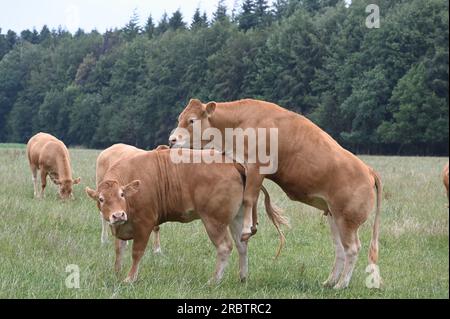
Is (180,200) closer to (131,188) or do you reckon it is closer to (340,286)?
(131,188)

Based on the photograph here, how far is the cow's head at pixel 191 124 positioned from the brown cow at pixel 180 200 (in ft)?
0.83

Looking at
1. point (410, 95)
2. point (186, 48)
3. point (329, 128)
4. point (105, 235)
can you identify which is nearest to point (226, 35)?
point (186, 48)

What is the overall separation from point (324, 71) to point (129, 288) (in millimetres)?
58293

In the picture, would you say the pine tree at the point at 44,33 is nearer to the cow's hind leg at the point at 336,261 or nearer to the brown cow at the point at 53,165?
the brown cow at the point at 53,165

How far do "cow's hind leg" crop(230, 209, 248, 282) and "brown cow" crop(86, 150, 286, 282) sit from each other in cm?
1

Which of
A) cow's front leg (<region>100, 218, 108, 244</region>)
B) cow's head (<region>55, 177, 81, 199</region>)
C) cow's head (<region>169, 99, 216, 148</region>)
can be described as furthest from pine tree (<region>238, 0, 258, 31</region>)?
cow's head (<region>169, 99, 216, 148</region>)

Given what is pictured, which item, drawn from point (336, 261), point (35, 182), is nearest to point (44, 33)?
point (35, 182)

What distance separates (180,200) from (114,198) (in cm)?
85

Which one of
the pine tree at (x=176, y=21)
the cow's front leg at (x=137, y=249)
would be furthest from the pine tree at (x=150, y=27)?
the cow's front leg at (x=137, y=249)

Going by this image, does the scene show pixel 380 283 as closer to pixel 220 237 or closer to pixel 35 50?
pixel 220 237

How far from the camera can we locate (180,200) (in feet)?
24.7

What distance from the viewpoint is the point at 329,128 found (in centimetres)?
6178

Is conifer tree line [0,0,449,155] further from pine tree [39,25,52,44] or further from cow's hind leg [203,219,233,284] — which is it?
cow's hind leg [203,219,233,284]

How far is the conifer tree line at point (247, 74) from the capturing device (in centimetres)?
5269
